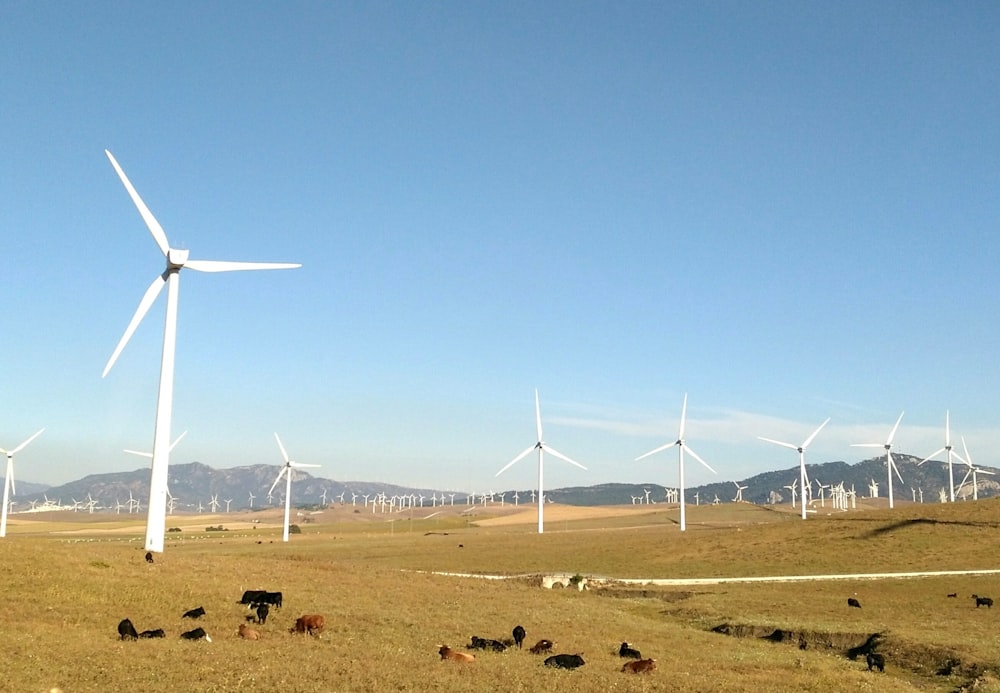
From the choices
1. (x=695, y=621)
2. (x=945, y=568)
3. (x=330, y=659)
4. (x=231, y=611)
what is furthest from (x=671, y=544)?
(x=330, y=659)

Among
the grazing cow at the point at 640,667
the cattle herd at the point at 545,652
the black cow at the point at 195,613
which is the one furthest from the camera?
the black cow at the point at 195,613

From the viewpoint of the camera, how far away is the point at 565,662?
28484 millimetres

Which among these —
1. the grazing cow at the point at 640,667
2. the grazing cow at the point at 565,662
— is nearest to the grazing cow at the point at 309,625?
the grazing cow at the point at 565,662

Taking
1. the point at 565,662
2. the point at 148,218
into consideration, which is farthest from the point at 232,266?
the point at 565,662

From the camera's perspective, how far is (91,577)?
127 feet

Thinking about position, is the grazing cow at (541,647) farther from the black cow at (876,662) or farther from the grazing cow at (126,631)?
the grazing cow at (126,631)

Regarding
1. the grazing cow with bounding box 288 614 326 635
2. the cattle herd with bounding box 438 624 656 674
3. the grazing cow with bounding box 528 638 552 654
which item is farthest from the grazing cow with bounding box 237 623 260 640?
the grazing cow with bounding box 528 638 552 654

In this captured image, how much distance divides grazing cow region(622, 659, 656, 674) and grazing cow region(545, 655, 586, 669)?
1.47 meters

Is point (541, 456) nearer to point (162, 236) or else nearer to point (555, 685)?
point (162, 236)

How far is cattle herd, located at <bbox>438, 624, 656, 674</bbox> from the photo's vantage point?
28.2m

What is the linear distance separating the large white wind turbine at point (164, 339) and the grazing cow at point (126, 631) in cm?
1639

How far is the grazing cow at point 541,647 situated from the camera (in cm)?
3227

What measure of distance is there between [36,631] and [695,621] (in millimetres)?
30175

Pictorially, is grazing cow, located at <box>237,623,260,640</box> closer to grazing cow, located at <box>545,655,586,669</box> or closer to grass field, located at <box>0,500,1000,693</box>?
grass field, located at <box>0,500,1000,693</box>
